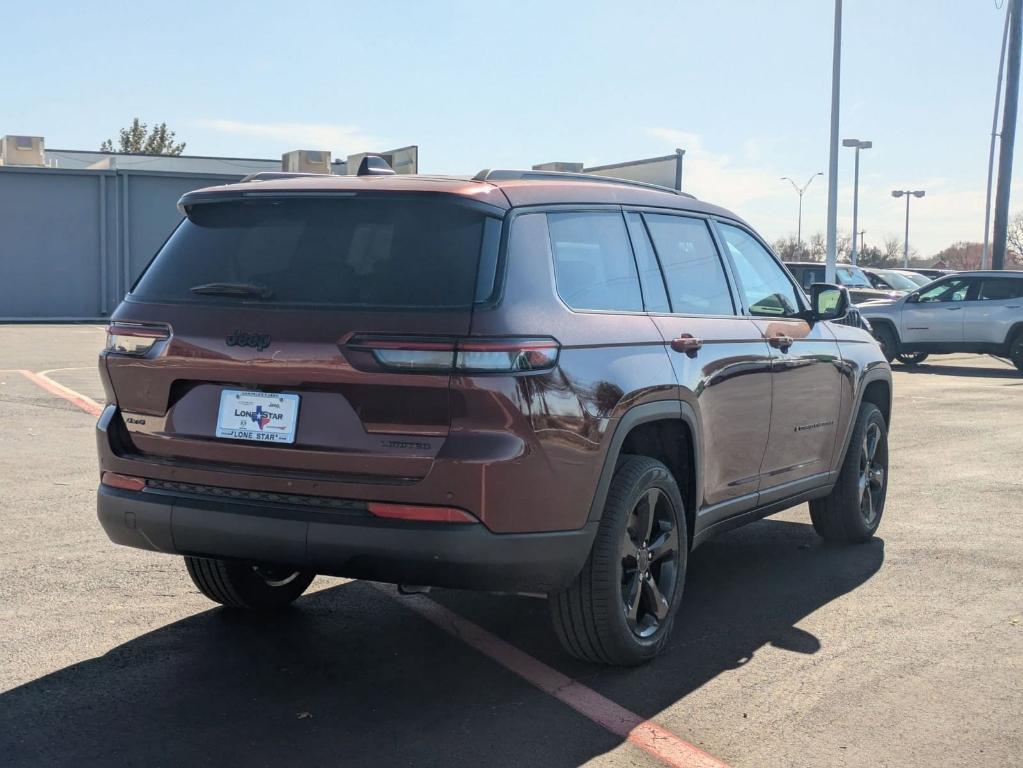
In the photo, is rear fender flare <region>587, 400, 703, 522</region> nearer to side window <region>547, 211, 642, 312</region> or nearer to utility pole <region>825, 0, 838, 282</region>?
side window <region>547, 211, 642, 312</region>

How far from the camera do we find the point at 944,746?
4.12 meters

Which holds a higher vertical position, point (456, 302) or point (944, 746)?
point (456, 302)

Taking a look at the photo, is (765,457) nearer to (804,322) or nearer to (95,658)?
(804,322)

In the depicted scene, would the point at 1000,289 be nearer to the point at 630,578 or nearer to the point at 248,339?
the point at 630,578

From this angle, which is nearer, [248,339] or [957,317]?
[248,339]

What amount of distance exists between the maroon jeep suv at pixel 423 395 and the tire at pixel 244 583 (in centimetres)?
5

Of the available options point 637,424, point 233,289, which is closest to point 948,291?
point 637,424

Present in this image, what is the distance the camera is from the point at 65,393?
13.7 m

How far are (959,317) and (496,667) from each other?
19360 millimetres

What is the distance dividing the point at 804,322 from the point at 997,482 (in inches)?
146

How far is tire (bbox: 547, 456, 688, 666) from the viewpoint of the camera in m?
→ 4.57

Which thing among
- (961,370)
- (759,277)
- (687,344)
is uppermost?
(759,277)

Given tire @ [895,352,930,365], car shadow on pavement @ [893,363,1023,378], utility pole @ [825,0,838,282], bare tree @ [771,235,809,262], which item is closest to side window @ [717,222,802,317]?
car shadow on pavement @ [893,363,1023,378]

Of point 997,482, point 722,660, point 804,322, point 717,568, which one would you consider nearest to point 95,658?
point 722,660
